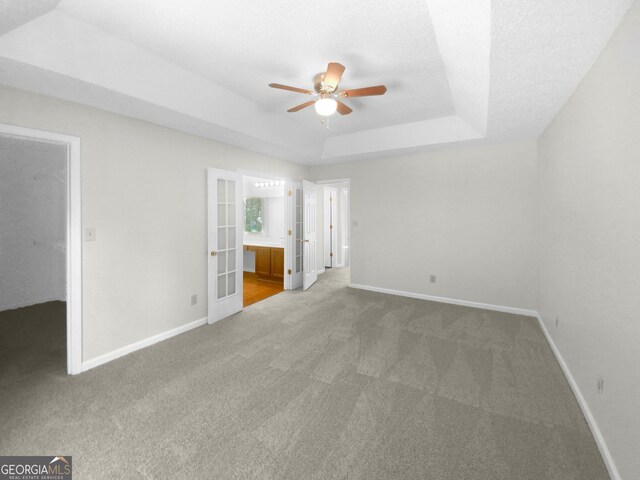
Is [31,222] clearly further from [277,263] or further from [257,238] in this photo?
[277,263]

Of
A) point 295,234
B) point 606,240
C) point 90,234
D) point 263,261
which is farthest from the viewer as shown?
point 263,261

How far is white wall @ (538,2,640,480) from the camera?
1.35 metres

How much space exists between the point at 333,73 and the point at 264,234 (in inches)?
194

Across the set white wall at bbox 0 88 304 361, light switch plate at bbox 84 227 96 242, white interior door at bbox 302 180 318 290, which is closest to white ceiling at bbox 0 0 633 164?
white wall at bbox 0 88 304 361

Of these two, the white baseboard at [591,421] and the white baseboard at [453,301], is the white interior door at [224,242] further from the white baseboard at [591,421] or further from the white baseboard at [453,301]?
the white baseboard at [591,421]

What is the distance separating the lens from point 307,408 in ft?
6.50

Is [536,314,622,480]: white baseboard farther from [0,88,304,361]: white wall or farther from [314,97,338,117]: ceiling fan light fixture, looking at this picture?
[0,88,304,361]: white wall

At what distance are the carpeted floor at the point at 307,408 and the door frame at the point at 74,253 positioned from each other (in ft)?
0.72

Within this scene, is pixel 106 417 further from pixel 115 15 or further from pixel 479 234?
pixel 479 234

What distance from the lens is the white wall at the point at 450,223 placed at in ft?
12.7

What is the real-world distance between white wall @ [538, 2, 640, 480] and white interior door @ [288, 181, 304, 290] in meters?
3.82

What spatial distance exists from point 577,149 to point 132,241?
166 inches

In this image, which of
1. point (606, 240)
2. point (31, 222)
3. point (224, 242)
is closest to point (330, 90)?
point (606, 240)

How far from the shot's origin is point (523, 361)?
262cm
